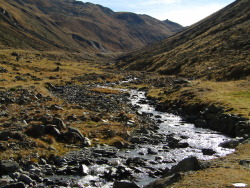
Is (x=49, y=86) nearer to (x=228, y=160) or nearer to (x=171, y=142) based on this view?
(x=171, y=142)

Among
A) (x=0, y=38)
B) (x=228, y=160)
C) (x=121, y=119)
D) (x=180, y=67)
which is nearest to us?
(x=228, y=160)

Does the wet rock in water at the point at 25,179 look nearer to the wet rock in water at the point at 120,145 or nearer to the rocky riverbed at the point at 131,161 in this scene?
the rocky riverbed at the point at 131,161

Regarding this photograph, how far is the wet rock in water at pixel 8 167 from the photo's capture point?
19.6 m

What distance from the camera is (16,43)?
196m

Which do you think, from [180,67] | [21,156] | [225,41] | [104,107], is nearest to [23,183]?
[21,156]

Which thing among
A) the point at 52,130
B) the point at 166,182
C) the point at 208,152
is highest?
the point at 166,182

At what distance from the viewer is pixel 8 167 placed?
19.7m

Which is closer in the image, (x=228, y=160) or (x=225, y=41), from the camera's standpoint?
(x=228, y=160)

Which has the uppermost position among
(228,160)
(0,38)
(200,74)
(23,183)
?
(0,38)

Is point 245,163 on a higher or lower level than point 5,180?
higher

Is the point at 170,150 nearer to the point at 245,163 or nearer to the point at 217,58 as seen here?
the point at 245,163

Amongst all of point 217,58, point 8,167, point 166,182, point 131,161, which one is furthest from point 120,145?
point 217,58

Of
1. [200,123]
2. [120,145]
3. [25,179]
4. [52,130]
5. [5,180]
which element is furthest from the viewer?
[200,123]

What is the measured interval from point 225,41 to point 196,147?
102m
